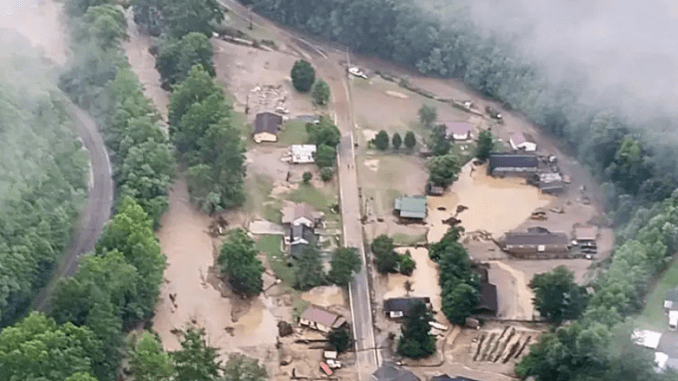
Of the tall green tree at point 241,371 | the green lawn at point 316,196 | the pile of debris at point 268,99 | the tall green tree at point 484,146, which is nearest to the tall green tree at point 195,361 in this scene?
the tall green tree at point 241,371

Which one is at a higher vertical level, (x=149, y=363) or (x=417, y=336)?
(x=149, y=363)

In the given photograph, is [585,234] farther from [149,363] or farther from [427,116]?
[149,363]

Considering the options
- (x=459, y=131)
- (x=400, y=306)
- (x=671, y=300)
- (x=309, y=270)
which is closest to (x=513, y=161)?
(x=459, y=131)

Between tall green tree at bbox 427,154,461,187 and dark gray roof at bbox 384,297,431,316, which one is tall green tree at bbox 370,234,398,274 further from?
tall green tree at bbox 427,154,461,187

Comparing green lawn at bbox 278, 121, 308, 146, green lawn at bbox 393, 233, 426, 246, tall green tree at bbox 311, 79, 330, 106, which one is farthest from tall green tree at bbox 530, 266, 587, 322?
tall green tree at bbox 311, 79, 330, 106

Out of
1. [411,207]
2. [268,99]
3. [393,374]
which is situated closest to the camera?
[393,374]

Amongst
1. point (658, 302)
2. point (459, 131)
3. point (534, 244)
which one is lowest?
point (658, 302)
